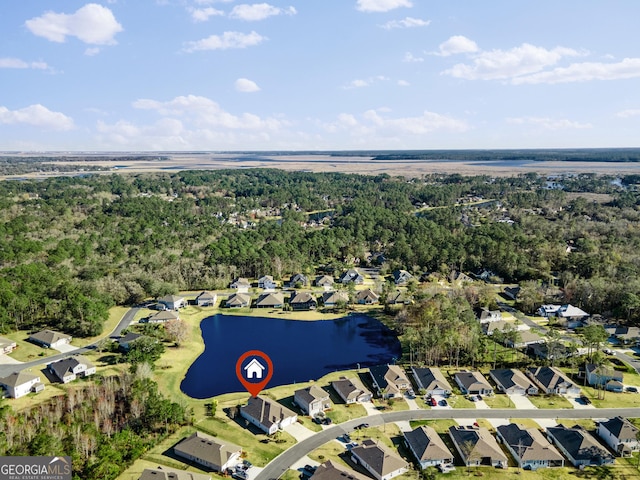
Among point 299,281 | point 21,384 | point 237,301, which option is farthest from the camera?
point 299,281

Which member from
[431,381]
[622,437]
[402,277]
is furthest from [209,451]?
[402,277]

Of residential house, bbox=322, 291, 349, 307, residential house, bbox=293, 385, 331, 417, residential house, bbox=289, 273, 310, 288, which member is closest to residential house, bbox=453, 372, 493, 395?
residential house, bbox=293, 385, 331, 417

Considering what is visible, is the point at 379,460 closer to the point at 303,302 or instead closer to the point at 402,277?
the point at 303,302

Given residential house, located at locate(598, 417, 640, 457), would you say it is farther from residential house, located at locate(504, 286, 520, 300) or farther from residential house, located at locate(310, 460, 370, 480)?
residential house, located at locate(504, 286, 520, 300)

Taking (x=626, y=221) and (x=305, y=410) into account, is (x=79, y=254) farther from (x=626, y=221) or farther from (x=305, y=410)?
(x=626, y=221)

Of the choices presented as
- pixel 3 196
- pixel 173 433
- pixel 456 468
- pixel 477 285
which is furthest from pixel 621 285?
pixel 3 196

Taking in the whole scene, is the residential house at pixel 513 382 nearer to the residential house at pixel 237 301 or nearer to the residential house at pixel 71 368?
the residential house at pixel 237 301
